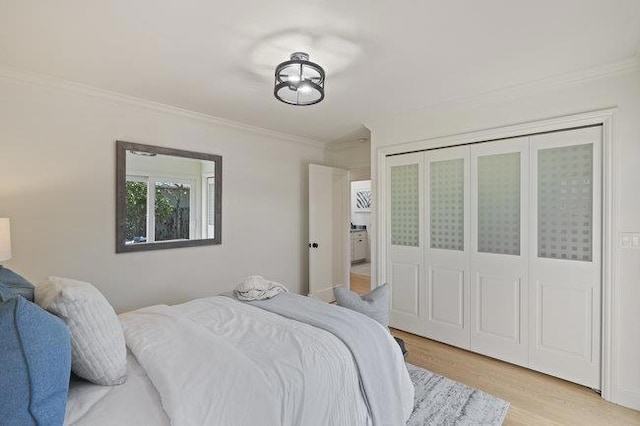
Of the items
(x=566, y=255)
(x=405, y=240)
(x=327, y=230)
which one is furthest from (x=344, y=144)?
(x=566, y=255)

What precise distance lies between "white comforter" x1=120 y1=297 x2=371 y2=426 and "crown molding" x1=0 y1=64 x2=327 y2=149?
2102 millimetres

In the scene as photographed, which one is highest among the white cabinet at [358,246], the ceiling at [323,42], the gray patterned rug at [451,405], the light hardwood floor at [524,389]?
the ceiling at [323,42]

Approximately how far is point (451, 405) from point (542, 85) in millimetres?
2607

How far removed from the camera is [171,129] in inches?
129

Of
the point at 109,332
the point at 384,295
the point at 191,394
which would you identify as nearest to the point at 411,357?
the point at 384,295

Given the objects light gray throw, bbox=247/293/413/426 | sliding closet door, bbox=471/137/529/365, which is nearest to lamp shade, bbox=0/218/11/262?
light gray throw, bbox=247/293/413/426

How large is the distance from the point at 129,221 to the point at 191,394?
92.9 inches

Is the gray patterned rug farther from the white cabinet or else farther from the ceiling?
the white cabinet

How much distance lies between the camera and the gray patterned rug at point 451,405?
2.06m

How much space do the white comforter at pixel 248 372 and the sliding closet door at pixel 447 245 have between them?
76.7 inches

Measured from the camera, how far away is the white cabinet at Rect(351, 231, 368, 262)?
7770 mm

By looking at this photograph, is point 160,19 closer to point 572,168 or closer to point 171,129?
point 171,129

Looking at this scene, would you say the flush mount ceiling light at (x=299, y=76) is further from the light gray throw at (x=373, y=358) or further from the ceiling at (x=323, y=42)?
the light gray throw at (x=373, y=358)

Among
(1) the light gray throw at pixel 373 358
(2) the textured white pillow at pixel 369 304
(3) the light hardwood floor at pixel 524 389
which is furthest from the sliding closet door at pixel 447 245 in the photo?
(1) the light gray throw at pixel 373 358
